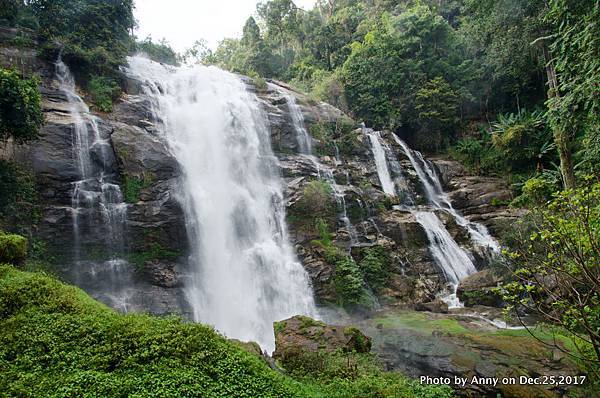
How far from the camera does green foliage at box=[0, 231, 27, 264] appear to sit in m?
7.70

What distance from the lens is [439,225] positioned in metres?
17.9

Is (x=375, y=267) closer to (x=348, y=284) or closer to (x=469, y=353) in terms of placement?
(x=348, y=284)

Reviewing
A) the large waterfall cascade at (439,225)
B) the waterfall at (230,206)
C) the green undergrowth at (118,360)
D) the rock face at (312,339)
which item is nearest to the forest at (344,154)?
the green undergrowth at (118,360)

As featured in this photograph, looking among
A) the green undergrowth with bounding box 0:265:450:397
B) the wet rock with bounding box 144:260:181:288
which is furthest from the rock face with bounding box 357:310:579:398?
the wet rock with bounding box 144:260:181:288

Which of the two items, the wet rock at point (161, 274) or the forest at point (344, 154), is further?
the wet rock at point (161, 274)

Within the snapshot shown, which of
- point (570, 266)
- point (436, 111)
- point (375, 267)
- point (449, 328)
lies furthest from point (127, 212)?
point (436, 111)

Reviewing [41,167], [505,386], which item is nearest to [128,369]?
[505,386]

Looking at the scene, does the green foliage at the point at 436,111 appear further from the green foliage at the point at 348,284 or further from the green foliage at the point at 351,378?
the green foliage at the point at 351,378

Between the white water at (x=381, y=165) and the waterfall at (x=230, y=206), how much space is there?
616 cm

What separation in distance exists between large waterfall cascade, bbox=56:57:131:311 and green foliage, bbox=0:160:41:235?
109 centimetres

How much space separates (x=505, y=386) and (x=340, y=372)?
10.3 feet

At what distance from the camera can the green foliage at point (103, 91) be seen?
16.1 m

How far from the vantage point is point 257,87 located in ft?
74.8

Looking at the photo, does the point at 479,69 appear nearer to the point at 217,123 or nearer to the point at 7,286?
the point at 217,123
